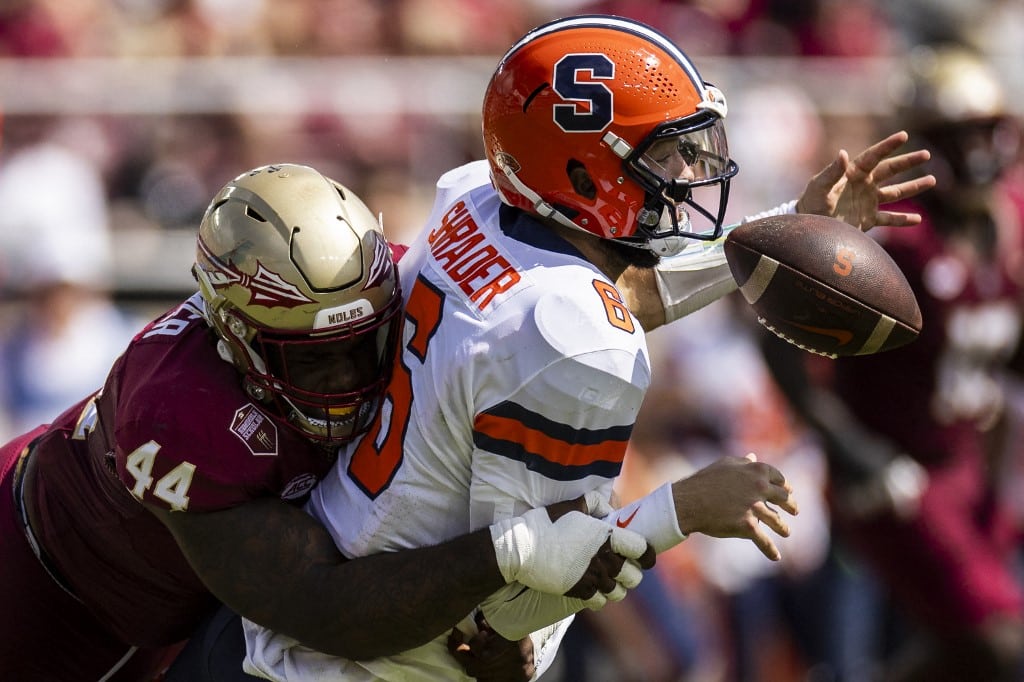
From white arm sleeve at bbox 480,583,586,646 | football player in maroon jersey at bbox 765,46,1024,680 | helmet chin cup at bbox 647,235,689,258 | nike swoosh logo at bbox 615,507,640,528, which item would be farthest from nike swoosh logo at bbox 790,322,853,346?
football player in maroon jersey at bbox 765,46,1024,680

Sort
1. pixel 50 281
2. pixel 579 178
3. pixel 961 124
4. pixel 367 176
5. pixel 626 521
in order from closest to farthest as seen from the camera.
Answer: pixel 626 521
pixel 579 178
pixel 961 124
pixel 50 281
pixel 367 176

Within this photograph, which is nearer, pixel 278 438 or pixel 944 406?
pixel 278 438

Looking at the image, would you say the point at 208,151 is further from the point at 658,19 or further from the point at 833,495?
the point at 833,495

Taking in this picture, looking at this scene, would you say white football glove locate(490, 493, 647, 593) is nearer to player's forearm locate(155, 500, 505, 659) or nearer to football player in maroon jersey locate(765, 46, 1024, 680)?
player's forearm locate(155, 500, 505, 659)

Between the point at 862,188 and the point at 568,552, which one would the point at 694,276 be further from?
the point at 568,552

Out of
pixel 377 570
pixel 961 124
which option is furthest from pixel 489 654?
pixel 961 124

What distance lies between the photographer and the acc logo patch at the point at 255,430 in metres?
2.82

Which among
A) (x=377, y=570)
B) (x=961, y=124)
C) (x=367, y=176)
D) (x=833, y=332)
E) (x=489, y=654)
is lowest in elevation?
(x=367, y=176)

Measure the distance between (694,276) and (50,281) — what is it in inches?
148

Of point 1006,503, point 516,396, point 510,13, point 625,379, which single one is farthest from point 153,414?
point 510,13

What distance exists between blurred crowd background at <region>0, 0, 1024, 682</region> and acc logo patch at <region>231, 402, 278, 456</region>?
3.34 metres

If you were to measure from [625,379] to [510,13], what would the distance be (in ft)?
16.8

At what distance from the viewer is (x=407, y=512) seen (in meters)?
2.83

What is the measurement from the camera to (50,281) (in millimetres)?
6309
